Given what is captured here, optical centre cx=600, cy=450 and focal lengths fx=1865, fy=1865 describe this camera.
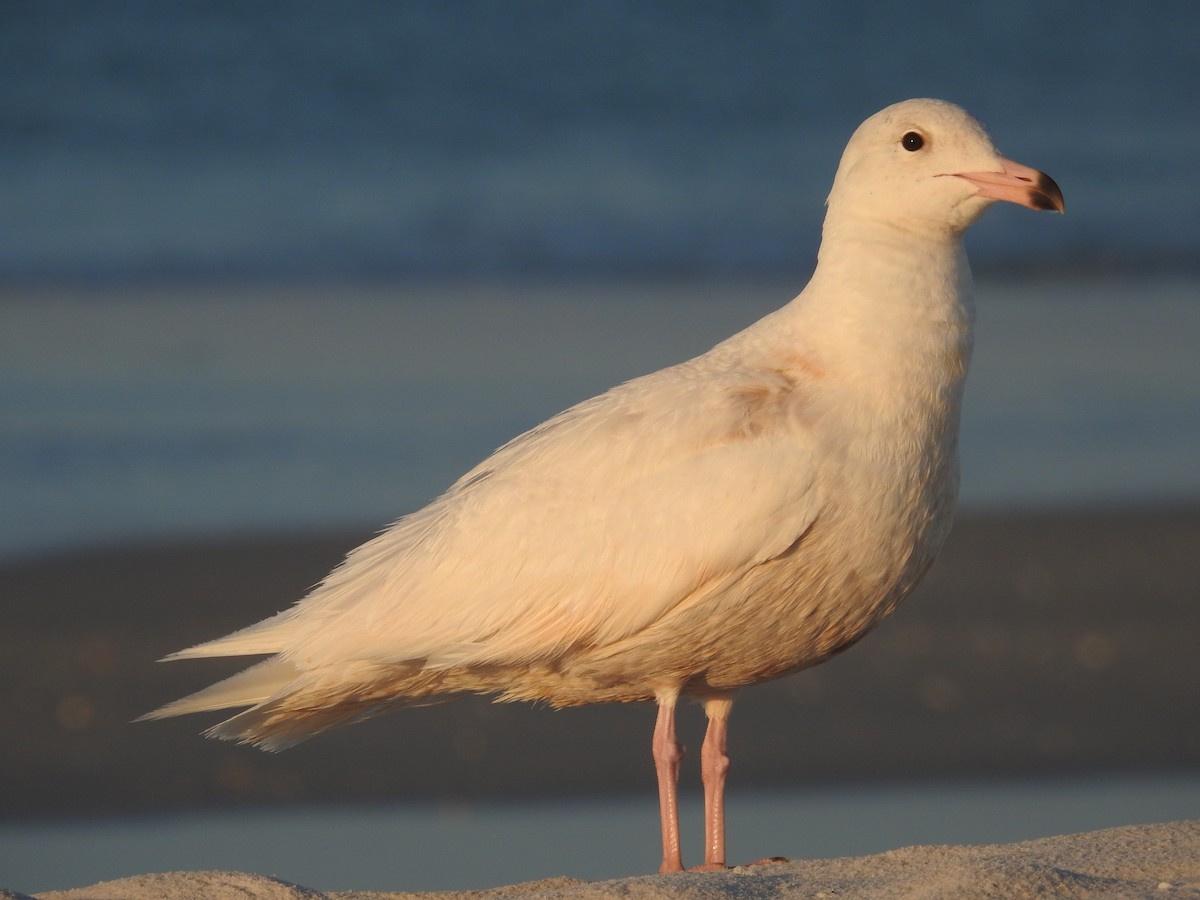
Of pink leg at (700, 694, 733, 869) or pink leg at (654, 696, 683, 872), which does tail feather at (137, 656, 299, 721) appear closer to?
pink leg at (654, 696, 683, 872)

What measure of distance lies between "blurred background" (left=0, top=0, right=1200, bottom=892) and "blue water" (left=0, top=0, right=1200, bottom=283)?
0.08 metres

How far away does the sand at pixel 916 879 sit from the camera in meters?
4.85

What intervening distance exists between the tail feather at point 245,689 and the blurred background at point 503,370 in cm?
106

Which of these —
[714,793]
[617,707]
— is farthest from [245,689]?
[617,707]

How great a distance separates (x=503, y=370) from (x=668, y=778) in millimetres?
7507

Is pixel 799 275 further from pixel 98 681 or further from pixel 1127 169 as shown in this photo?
pixel 98 681

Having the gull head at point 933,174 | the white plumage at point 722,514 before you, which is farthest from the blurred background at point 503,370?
the gull head at point 933,174

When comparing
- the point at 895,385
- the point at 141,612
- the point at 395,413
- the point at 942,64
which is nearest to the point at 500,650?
the point at 895,385

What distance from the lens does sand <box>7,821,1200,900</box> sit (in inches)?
191

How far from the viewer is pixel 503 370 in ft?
43.3

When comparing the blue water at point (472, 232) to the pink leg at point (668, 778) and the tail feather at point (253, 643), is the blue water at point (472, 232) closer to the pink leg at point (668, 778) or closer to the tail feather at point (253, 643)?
the tail feather at point (253, 643)

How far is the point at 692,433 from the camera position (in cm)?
562

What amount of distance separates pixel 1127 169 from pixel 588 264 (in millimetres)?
7621

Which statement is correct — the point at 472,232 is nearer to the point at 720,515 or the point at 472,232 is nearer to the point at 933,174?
the point at 933,174
